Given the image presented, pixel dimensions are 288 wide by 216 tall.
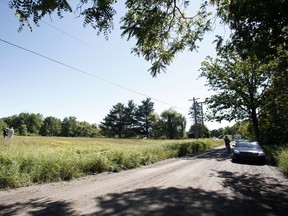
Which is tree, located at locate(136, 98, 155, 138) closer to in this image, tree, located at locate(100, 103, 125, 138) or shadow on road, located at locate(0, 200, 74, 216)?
tree, located at locate(100, 103, 125, 138)

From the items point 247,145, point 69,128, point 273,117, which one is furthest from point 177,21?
point 69,128

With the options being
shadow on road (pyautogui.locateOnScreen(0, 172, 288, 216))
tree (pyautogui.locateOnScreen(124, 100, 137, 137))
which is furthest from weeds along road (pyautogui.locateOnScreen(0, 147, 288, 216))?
tree (pyautogui.locateOnScreen(124, 100, 137, 137))

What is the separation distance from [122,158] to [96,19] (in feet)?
31.5

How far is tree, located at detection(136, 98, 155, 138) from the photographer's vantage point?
93188 millimetres

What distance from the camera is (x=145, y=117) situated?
93875mm

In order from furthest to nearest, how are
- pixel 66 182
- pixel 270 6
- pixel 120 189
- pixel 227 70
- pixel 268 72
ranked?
pixel 227 70 → pixel 268 72 → pixel 66 182 → pixel 120 189 → pixel 270 6

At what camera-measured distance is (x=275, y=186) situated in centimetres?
856

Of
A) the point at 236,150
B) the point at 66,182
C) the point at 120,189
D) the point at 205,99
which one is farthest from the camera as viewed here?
the point at 205,99

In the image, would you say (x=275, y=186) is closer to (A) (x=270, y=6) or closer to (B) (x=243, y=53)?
(B) (x=243, y=53)

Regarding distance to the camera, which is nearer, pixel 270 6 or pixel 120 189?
pixel 270 6

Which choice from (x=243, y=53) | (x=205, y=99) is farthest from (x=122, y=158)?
(x=205, y=99)

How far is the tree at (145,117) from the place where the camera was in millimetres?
93188

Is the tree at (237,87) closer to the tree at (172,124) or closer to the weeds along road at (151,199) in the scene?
the weeds along road at (151,199)

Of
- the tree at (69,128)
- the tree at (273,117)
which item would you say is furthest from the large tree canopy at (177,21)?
the tree at (69,128)
